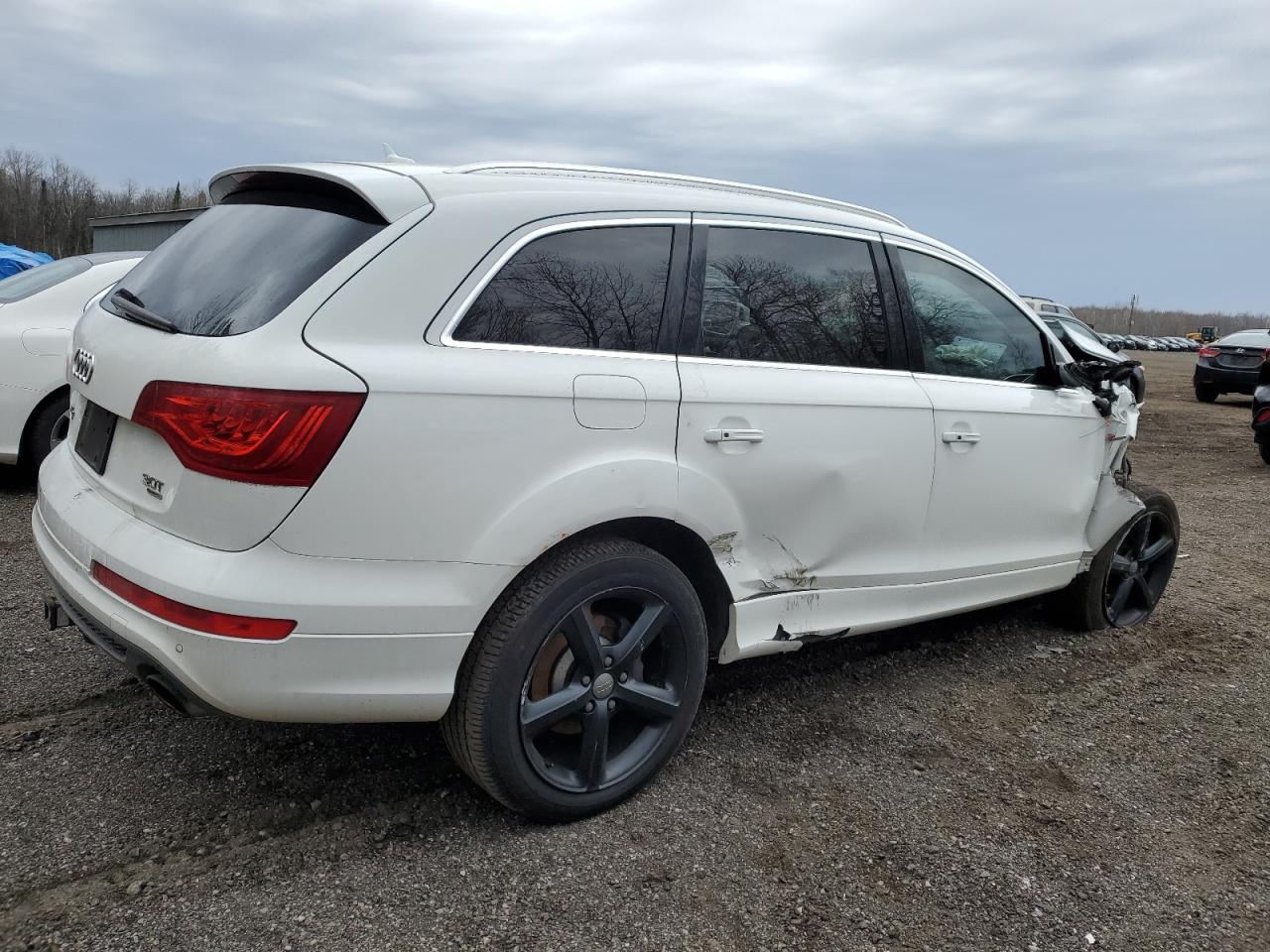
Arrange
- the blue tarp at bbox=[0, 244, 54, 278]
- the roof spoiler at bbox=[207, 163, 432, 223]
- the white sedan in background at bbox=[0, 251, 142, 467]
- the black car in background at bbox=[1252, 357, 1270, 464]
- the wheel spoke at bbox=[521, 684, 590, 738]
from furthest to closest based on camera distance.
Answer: the blue tarp at bbox=[0, 244, 54, 278], the black car in background at bbox=[1252, 357, 1270, 464], the white sedan in background at bbox=[0, 251, 142, 467], the wheel spoke at bbox=[521, 684, 590, 738], the roof spoiler at bbox=[207, 163, 432, 223]

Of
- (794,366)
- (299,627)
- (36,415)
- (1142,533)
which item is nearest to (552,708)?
(299,627)

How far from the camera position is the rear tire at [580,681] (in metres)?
2.54

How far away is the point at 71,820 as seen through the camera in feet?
8.71

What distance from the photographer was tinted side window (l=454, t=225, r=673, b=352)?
2.56 m

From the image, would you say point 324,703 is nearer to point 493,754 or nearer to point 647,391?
point 493,754

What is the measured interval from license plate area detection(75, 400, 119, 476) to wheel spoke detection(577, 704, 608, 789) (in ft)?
4.85

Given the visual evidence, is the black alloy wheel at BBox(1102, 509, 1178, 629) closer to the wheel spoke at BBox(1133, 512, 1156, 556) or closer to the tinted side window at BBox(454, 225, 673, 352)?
the wheel spoke at BBox(1133, 512, 1156, 556)

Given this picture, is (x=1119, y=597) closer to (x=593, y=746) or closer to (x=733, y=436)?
(x=733, y=436)

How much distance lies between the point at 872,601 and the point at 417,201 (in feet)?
6.71

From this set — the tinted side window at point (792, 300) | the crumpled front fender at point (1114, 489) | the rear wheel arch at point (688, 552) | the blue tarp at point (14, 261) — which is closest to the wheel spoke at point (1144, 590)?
the crumpled front fender at point (1114, 489)

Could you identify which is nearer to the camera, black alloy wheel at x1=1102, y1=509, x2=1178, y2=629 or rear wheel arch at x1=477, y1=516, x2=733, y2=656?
rear wheel arch at x1=477, y1=516, x2=733, y2=656

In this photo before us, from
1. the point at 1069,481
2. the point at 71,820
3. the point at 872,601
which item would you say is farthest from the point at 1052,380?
the point at 71,820

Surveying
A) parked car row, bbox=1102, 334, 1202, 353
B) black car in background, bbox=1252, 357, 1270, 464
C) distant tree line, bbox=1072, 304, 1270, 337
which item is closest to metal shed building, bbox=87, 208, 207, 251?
black car in background, bbox=1252, 357, 1270, 464

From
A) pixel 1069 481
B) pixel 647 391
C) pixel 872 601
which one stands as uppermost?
pixel 647 391
